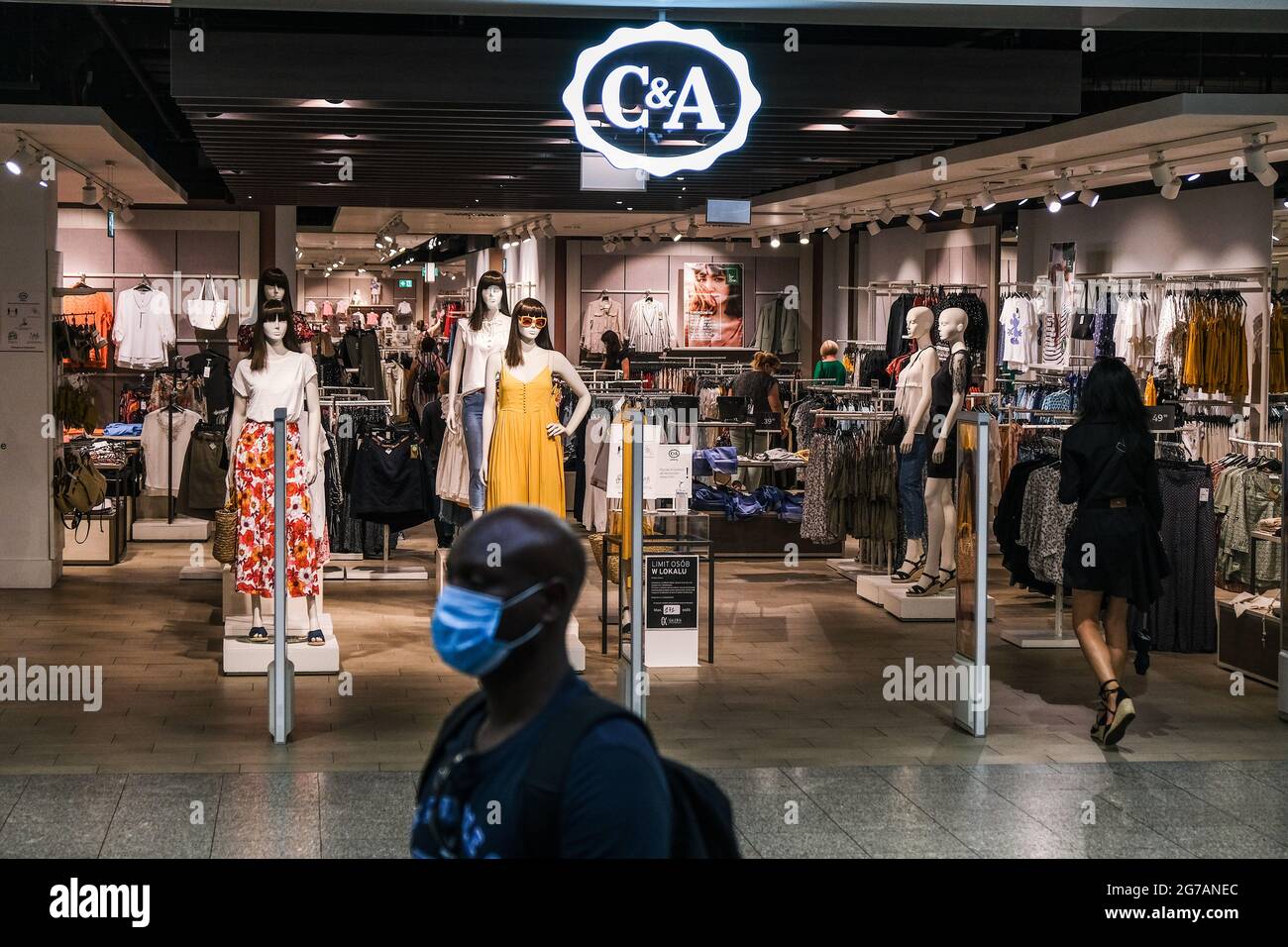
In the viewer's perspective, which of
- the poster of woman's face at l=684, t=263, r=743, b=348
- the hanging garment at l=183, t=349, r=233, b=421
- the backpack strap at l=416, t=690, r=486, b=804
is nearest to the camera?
the backpack strap at l=416, t=690, r=486, b=804

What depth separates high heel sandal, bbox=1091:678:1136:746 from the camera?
6441 mm

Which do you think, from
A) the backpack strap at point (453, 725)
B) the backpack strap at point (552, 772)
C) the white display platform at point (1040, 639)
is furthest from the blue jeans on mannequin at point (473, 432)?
the backpack strap at point (552, 772)

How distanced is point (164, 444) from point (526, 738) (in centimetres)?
1169

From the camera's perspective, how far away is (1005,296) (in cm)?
1644

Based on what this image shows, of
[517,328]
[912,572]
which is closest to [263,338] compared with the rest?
[517,328]

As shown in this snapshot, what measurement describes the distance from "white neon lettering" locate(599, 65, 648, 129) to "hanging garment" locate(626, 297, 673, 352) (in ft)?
43.2

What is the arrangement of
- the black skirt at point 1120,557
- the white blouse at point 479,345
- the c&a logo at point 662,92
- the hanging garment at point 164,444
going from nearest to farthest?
the black skirt at point 1120,557 → the c&a logo at point 662,92 → the white blouse at point 479,345 → the hanging garment at point 164,444

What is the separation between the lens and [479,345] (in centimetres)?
891

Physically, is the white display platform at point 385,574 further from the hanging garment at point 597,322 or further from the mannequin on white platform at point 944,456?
the hanging garment at point 597,322

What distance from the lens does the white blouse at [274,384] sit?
762 centimetres

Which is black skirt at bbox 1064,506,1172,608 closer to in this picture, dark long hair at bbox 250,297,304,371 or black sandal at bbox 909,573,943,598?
black sandal at bbox 909,573,943,598

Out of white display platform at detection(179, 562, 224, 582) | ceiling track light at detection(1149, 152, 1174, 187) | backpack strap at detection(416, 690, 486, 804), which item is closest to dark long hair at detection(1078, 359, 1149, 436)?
ceiling track light at detection(1149, 152, 1174, 187)

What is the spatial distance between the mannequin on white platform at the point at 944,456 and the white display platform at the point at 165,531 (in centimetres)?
647
